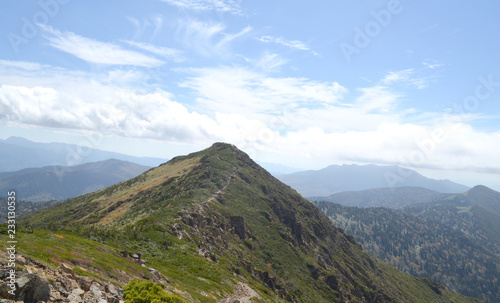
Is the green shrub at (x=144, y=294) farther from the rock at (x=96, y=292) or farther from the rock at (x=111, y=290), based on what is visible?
the rock at (x=111, y=290)

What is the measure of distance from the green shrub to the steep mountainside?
12453 millimetres

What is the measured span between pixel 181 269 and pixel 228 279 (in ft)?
32.3

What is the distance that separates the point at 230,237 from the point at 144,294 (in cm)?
6652

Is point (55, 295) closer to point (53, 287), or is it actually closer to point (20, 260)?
point (53, 287)

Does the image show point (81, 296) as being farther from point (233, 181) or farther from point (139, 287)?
point (233, 181)

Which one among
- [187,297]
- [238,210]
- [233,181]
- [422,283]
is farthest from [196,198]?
[422,283]

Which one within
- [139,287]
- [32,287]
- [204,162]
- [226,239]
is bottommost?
[226,239]

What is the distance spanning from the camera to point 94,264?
102 ft

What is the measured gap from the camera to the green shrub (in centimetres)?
2031

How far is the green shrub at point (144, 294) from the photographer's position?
2031 cm

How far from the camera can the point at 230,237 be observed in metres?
84.9

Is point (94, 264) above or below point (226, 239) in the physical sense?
above

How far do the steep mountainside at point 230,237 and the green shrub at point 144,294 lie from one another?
490 inches

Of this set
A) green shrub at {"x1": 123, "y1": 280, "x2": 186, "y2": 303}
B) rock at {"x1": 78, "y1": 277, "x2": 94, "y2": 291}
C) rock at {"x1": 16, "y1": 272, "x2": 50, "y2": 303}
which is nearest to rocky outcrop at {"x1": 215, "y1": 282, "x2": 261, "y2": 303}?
green shrub at {"x1": 123, "y1": 280, "x2": 186, "y2": 303}
